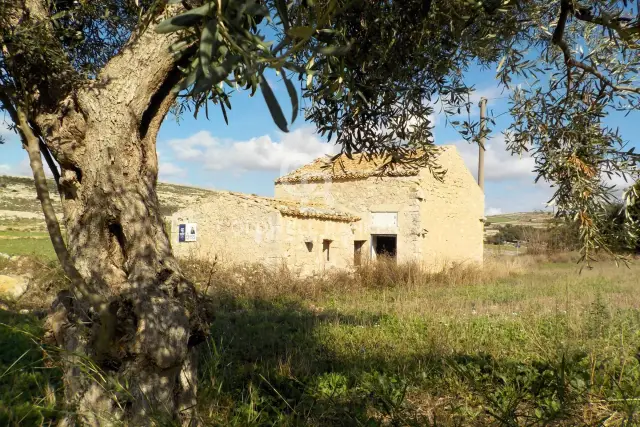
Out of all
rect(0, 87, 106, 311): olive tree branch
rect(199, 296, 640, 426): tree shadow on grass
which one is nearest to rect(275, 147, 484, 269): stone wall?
rect(199, 296, 640, 426): tree shadow on grass

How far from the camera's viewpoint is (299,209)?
46.0ft

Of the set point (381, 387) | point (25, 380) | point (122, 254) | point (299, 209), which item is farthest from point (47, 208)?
point (299, 209)

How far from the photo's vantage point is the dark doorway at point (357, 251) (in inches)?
656

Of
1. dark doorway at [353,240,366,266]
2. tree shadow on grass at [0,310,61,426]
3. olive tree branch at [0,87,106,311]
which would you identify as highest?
olive tree branch at [0,87,106,311]

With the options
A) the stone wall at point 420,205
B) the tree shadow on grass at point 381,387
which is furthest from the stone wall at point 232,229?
the tree shadow on grass at point 381,387

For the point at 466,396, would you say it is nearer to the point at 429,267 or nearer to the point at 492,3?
the point at 492,3

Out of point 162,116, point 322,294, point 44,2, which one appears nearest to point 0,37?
point 44,2

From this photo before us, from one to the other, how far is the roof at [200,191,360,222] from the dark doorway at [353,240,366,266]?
3.22 ft

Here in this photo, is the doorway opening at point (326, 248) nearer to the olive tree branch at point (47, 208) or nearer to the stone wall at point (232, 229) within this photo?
the stone wall at point (232, 229)

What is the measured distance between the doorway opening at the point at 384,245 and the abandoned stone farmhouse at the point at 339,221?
39mm

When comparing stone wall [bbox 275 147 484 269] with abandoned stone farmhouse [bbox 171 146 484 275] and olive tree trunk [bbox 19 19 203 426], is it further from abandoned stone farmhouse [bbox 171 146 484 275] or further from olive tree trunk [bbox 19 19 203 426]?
olive tree trunk [bbox 19 19 203 426]

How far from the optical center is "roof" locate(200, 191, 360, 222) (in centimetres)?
1347

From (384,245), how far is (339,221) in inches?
126

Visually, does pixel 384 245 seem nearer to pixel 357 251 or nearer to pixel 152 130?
pixel 357 251
